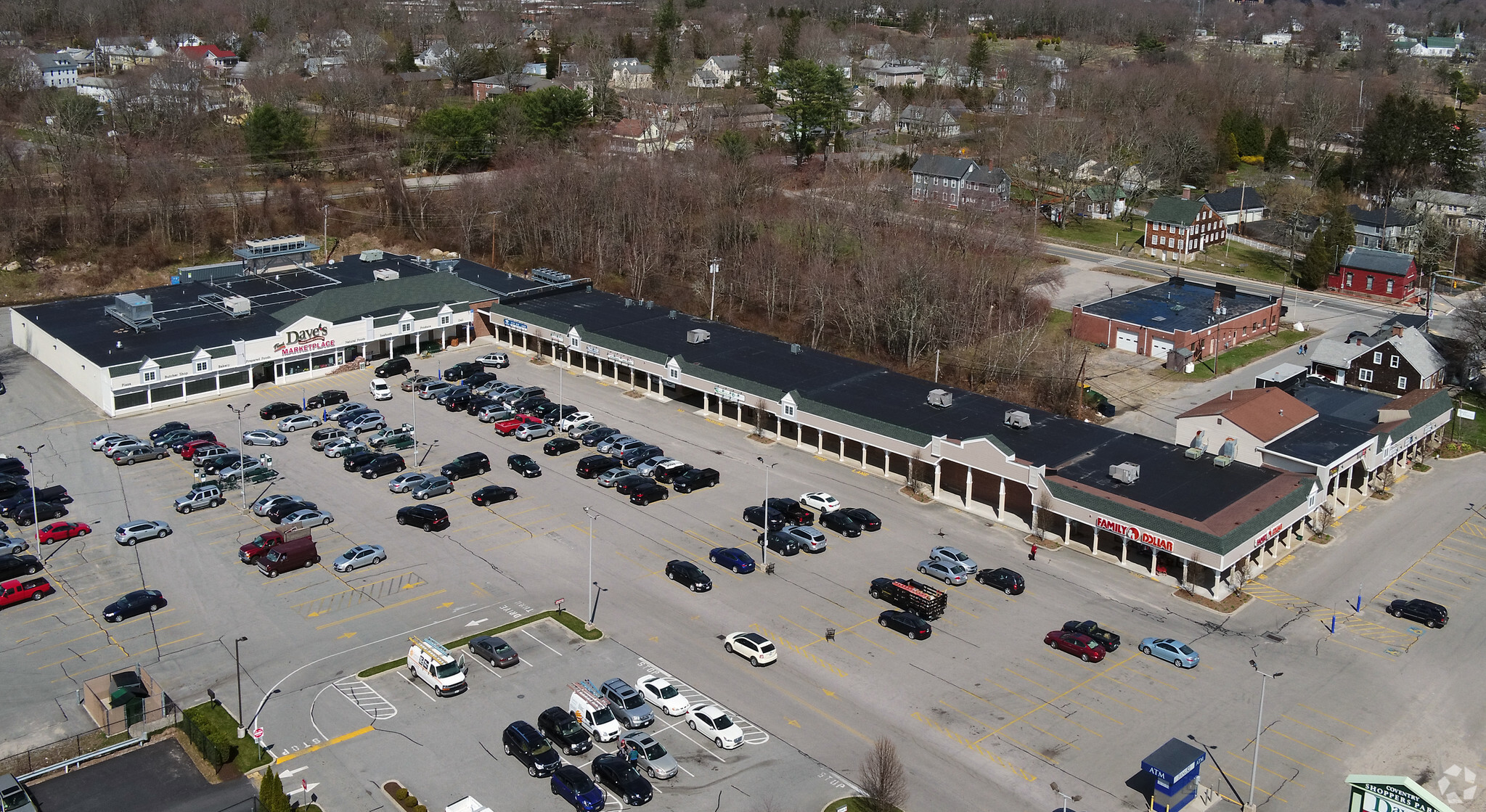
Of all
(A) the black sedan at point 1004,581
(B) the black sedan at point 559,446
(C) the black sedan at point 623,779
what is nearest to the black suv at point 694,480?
(B) the black sedan at point 559,446

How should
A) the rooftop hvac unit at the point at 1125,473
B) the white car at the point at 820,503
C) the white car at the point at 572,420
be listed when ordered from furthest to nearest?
1. the white car at the point at 572,420
2. the white car at the point at 820,503
3. the rooftop hvac unit at the point at 1125,473

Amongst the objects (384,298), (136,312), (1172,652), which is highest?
(136,312)

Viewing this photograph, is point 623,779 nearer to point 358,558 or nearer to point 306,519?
point 358,558

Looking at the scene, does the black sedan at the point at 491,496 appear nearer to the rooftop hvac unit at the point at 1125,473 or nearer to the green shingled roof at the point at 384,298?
the green shingled roof at the point at 384,298

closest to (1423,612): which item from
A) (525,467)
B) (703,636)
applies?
(703,636)

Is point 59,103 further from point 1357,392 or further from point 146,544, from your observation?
point 1357,392

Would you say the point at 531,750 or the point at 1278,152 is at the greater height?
the point at 1278,152
